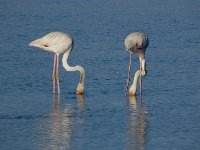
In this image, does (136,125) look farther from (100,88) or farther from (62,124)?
(100,88)

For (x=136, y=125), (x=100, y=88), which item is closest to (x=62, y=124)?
(x=136, y=125)

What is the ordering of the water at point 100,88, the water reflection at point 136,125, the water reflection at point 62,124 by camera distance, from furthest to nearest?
1. the water at point 100,88
2. the water reflection at point 136,125
3. the water reflection at point 62,124

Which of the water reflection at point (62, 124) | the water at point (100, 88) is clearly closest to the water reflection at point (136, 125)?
the water at point (100, 88)

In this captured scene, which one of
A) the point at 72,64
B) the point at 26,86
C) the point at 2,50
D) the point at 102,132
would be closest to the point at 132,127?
the point at 102,132

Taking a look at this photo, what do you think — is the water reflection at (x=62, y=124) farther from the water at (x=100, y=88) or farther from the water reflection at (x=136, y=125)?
the water reflection at (x=136, y=125)

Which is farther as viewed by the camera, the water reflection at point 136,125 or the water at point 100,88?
the water at point 100,88

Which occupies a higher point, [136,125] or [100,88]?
[100,88]

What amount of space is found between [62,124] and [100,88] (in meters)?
3.16

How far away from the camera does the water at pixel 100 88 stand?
11.8 m

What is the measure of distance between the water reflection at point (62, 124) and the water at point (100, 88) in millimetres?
13

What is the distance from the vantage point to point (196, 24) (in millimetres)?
25969

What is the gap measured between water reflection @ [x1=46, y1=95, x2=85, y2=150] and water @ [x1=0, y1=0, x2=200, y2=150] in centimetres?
1

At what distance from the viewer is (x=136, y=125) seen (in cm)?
1265

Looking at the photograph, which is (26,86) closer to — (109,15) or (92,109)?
(92,109)
